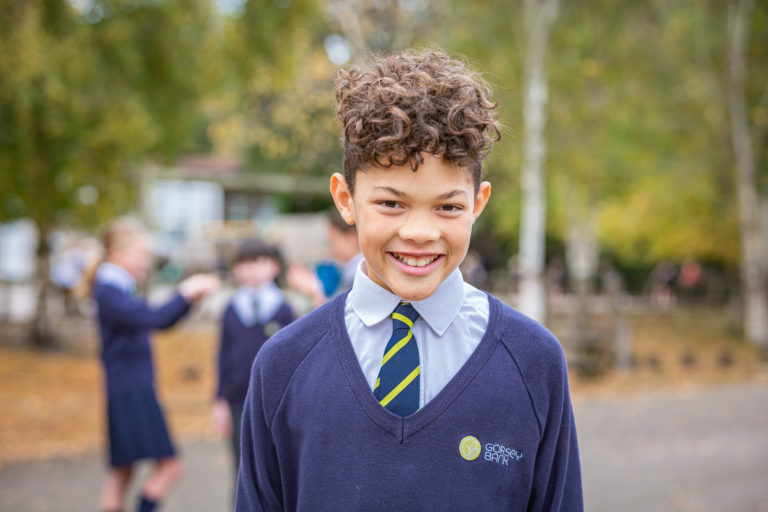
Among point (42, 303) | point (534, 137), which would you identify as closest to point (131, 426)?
point (534, 137)

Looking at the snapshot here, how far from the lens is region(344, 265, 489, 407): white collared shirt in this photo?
1.60 meters

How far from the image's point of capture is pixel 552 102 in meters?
14.7

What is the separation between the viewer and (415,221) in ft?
5.02

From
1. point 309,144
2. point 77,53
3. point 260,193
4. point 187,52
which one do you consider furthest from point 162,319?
point 260,193

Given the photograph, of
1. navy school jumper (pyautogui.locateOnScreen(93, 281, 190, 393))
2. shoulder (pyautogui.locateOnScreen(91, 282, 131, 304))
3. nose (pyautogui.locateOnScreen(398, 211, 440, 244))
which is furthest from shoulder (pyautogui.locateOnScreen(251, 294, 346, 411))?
shoulder (pyautogui.locateOnScreen(91, 282, 131, 304))

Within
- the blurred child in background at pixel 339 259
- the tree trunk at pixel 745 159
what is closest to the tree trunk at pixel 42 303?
the blurred child in background at pixel 339 259

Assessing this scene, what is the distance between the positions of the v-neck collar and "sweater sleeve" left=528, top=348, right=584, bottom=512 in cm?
19

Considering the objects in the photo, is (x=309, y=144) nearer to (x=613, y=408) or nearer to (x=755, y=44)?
(x=613, y=408)

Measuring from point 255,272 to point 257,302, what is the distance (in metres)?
0.21

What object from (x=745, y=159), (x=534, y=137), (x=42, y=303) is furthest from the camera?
(x=745, y=159)

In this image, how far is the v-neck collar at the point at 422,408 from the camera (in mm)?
1505

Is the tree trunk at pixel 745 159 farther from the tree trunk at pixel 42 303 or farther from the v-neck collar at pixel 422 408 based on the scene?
the v-neck collar at pixel 422 408

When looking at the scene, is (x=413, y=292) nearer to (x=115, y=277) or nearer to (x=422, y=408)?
(x=422, y=408)

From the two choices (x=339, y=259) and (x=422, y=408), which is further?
(x=339, y=259)
